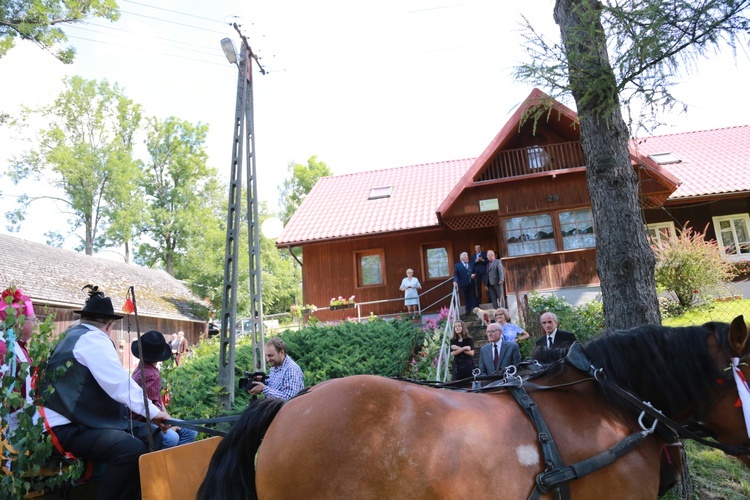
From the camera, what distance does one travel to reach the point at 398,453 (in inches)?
96.3

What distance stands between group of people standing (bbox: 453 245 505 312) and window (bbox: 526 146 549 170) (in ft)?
12.1

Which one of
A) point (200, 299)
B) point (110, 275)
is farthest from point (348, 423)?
point (200, 299)

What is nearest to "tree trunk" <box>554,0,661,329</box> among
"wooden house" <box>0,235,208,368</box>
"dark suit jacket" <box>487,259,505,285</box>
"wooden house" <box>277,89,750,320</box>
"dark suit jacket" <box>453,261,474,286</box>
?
"wooden house" <box>277,89,750,320</box>

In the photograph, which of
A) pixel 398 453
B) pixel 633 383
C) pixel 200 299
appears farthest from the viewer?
pixel 200 299

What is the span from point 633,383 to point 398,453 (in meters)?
1.56

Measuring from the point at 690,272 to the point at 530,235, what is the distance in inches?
175

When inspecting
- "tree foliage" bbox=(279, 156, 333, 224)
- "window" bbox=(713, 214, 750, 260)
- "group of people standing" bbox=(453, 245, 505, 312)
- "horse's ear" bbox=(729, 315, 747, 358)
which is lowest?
"horse's ear" bbox=(729, 315, 747, 358)

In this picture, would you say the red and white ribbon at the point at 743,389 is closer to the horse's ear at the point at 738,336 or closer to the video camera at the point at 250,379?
the horse's ear at the point at 738,336

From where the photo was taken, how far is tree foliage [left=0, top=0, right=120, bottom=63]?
1009 centimetres

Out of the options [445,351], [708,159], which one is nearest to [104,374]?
[445,351]

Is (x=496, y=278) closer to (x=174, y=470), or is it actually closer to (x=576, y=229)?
(x=576, y=229)

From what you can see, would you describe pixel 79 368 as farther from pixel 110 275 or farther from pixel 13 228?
pixel 13 228

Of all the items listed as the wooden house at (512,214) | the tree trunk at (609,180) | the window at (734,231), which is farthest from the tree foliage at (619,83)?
the window at (734,231)

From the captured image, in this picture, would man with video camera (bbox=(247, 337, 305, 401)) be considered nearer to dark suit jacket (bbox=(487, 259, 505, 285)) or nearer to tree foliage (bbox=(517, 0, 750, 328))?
tree foliage (bbox=(517, 0, 750, 328))
